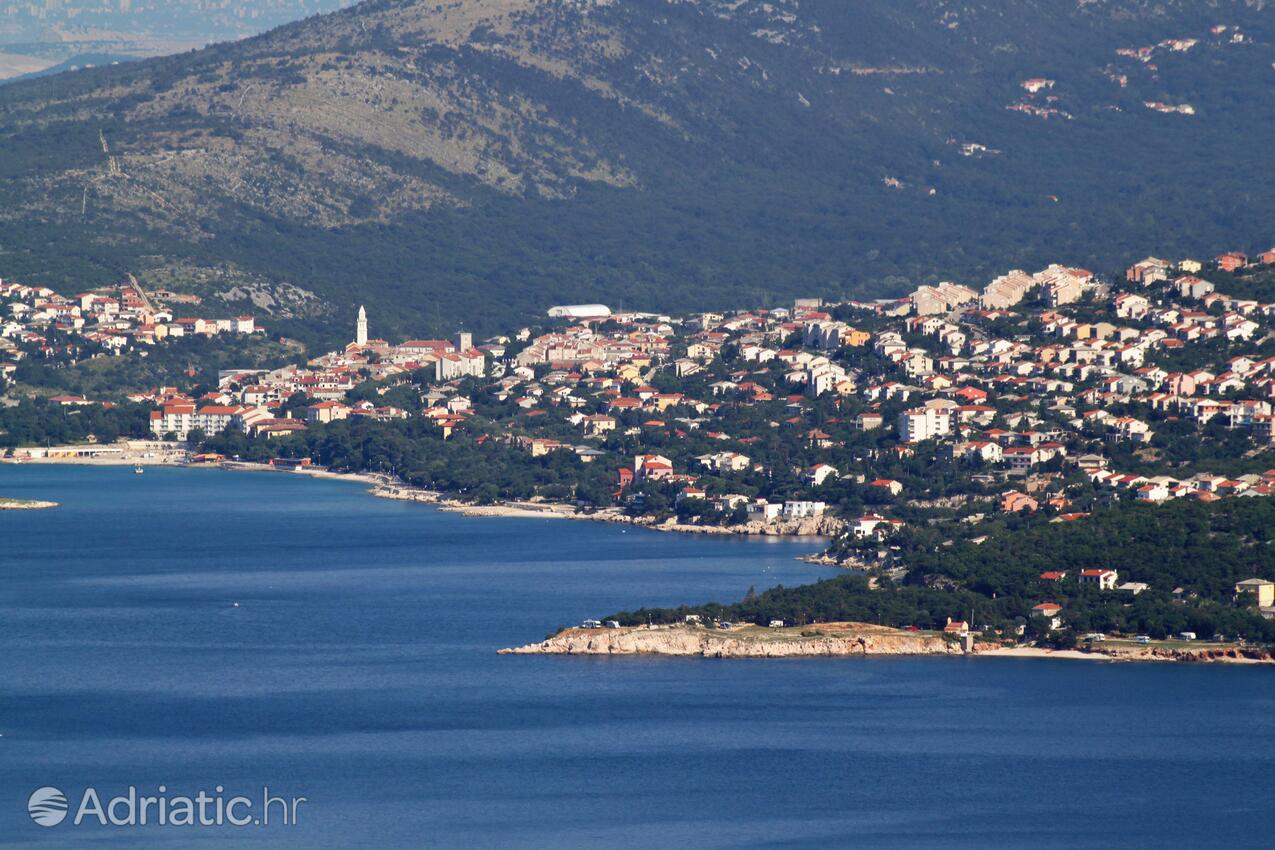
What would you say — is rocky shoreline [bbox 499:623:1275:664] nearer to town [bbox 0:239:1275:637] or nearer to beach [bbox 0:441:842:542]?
town [bbox 0:239:1275:637]

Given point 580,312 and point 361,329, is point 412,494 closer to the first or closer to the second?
point 361,329

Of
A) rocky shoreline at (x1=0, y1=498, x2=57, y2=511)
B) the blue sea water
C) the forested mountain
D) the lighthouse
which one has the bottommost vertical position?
the blue sea water

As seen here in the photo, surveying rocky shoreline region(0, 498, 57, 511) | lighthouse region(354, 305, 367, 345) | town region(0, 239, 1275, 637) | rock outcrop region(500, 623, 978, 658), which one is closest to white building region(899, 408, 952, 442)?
town region(0, 239, 1275, 637)

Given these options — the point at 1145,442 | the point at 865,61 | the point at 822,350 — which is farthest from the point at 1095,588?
the point at 865,61

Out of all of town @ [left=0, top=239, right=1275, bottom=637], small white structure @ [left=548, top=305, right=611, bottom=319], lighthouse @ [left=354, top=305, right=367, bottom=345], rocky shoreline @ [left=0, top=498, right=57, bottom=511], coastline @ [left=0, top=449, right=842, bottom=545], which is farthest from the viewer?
small white structure @ [left=548, top=305, right=611, bottom=319]

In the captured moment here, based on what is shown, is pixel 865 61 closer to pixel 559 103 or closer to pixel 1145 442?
pixel 559 103

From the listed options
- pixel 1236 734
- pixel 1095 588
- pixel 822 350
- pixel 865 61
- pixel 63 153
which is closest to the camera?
pixel 1236 734
